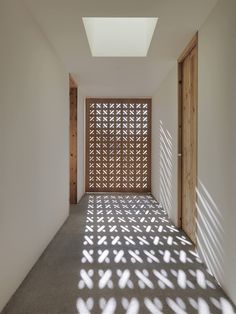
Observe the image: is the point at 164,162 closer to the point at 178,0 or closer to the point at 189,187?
the point at 189,187

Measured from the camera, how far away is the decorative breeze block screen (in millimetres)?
6953

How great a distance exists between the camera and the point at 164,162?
16.9 ft

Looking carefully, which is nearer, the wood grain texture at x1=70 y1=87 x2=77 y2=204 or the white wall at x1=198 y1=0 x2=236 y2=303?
the white wall at x1=198 y1=0 x2=236 y2=303

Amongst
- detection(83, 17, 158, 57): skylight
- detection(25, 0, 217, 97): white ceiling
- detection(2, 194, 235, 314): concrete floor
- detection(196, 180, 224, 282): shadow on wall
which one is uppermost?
detection(83, 17, 158, 57): skylight

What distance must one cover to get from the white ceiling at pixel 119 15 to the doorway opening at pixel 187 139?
0.19m

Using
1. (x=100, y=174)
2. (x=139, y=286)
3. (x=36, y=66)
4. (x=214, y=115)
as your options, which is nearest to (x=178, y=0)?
(x=214, y=115)

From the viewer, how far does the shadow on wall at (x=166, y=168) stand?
4621mm

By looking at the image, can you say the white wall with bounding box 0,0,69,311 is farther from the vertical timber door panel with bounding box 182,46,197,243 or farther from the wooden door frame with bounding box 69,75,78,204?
the wooden door frame with bounding box 69,75,78,204

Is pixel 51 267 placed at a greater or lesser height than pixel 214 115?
lesser

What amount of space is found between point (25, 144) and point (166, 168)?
117 inches

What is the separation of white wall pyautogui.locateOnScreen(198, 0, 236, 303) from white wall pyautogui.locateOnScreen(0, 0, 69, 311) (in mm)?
1540

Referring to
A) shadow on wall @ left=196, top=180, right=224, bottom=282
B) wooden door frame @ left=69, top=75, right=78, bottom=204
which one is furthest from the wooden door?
wooden door frame @ left=69, top=75, right=78, bottom=204

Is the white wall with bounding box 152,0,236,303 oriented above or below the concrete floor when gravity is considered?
above

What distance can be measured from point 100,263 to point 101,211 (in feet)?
7.29
